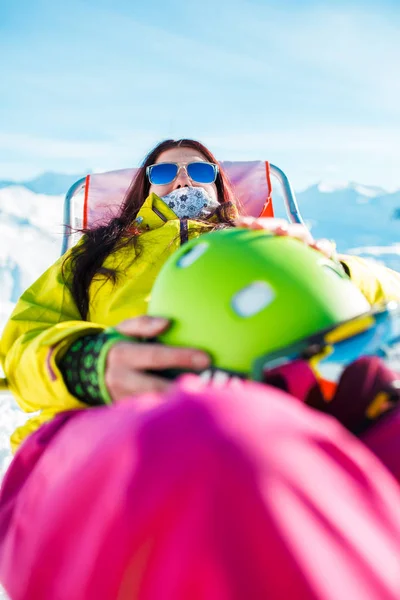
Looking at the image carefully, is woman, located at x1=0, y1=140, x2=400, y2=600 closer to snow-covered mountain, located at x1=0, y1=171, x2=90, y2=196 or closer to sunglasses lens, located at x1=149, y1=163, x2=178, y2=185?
sunglasses lens, located at x1=149, y1=163, x2=178, y2=185

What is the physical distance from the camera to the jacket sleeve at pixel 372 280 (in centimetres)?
142

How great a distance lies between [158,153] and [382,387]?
56.9 inches

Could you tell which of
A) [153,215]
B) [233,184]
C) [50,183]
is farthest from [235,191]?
[50,183]

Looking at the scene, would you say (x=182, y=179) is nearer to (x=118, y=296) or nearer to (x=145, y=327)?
(x=118, y=296)

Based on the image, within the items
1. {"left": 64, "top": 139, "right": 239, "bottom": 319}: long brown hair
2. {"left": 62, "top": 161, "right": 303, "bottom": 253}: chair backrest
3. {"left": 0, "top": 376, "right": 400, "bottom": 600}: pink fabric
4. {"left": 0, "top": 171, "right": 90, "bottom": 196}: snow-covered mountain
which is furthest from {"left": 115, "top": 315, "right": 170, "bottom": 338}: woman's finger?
{"left": 0, "top": 171, "right": 90, "bottom": 196}: snow-covered mountain

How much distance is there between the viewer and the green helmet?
848mm

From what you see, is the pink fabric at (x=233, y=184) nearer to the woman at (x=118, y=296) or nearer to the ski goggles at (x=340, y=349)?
the woman at (x=118, y=296)

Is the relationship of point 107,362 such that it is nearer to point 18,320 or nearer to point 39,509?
point 39,509

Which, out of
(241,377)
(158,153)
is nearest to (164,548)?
(241,377)

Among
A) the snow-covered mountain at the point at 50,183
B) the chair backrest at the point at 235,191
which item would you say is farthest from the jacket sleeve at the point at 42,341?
the snow-covered mountain at the point at 50,183

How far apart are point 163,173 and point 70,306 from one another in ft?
2.22

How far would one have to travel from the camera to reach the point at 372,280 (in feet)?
4.83

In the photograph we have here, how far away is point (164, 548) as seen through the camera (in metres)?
0.53

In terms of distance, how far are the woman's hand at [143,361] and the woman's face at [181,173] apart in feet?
3.23
